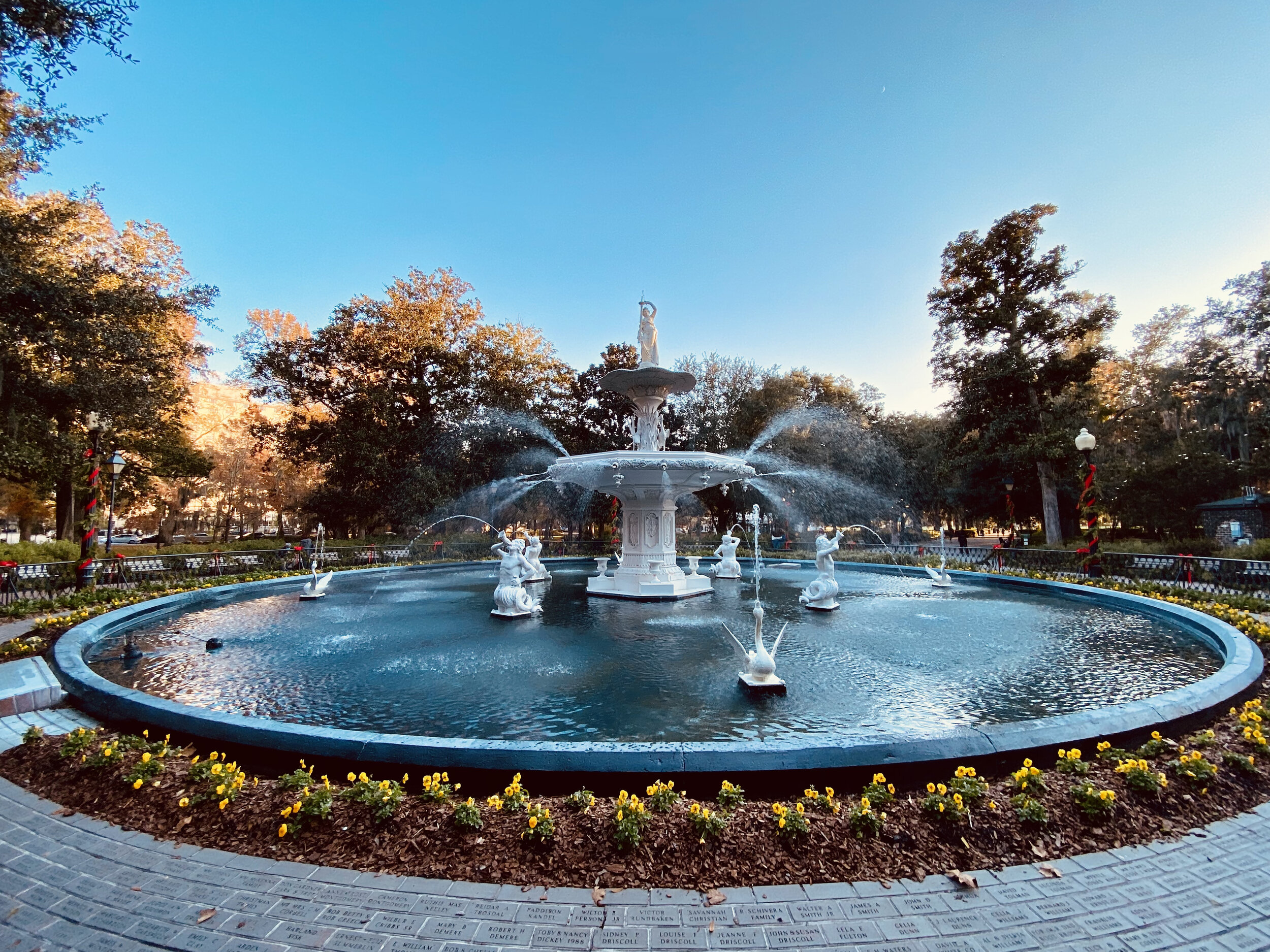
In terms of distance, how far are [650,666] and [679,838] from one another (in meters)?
4.49

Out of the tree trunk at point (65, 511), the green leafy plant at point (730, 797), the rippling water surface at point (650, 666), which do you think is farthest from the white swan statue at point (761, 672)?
the tree trunk at point (65, 511)

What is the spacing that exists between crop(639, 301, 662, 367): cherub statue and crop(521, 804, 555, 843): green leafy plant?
14.1 metres

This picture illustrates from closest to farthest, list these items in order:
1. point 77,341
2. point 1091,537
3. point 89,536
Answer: point 89,536
point 1091,537
point 77,341

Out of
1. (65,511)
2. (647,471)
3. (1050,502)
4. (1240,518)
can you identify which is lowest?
(1240,518)

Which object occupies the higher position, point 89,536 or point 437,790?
point 89,536

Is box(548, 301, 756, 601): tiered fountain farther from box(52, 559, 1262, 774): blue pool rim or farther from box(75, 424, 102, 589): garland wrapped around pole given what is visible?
box(75, 424, 102, 589): garland wrapped around pole

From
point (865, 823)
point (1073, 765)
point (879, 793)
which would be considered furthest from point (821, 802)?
point (1073, 765)

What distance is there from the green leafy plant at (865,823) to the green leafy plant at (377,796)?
3183 mm

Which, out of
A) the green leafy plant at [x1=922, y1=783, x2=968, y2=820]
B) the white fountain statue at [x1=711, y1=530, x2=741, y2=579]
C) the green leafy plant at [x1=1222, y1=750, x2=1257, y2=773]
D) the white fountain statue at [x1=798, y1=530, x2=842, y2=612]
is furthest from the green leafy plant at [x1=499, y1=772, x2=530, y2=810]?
the white fountain statue at [x1=711, y1=530, x2=741, y2=579]

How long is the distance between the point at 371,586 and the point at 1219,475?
4008 cm

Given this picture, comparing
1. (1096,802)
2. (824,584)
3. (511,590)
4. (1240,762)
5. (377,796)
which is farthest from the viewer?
(824,584)

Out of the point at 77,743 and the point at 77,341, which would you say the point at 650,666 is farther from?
the point at 77,341

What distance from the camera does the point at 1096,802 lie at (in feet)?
13.2

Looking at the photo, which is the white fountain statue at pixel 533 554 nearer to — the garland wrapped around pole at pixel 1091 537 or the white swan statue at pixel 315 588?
the white swan statue at pixel 315 588
